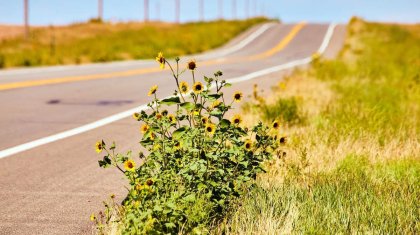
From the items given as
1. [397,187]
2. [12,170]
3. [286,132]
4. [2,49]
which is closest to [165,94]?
[286,132]

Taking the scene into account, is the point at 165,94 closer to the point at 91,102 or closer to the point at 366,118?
the point at 91,102

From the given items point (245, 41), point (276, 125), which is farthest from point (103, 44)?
point (276, 125)

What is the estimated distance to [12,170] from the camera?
498cm

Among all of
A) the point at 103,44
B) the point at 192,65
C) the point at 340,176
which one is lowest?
the point at 340,176

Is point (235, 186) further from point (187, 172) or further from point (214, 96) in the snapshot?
point (214, 96)

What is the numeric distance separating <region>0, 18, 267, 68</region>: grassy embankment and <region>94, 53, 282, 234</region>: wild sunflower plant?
1810 cm

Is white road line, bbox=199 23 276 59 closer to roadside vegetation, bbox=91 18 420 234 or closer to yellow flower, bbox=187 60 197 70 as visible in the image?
roadside vegetation, bbox=91 18 420 234

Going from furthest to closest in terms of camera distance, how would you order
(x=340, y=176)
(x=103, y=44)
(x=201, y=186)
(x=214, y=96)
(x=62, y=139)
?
(x=103, y=44) → (x=62, y=139) → (x=340, y=176) → (x=214, y=96) → (x=201, y=186)

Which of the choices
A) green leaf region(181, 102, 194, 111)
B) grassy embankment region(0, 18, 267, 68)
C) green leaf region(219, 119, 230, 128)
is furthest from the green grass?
grassy embankment region(0, 18, 267, 68)

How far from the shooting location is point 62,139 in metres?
6.36

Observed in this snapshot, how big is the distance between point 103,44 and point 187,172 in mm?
28110

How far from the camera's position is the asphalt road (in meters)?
3.87

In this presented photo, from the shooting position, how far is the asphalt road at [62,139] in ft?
12.7

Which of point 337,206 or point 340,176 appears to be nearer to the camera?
point 337,206
